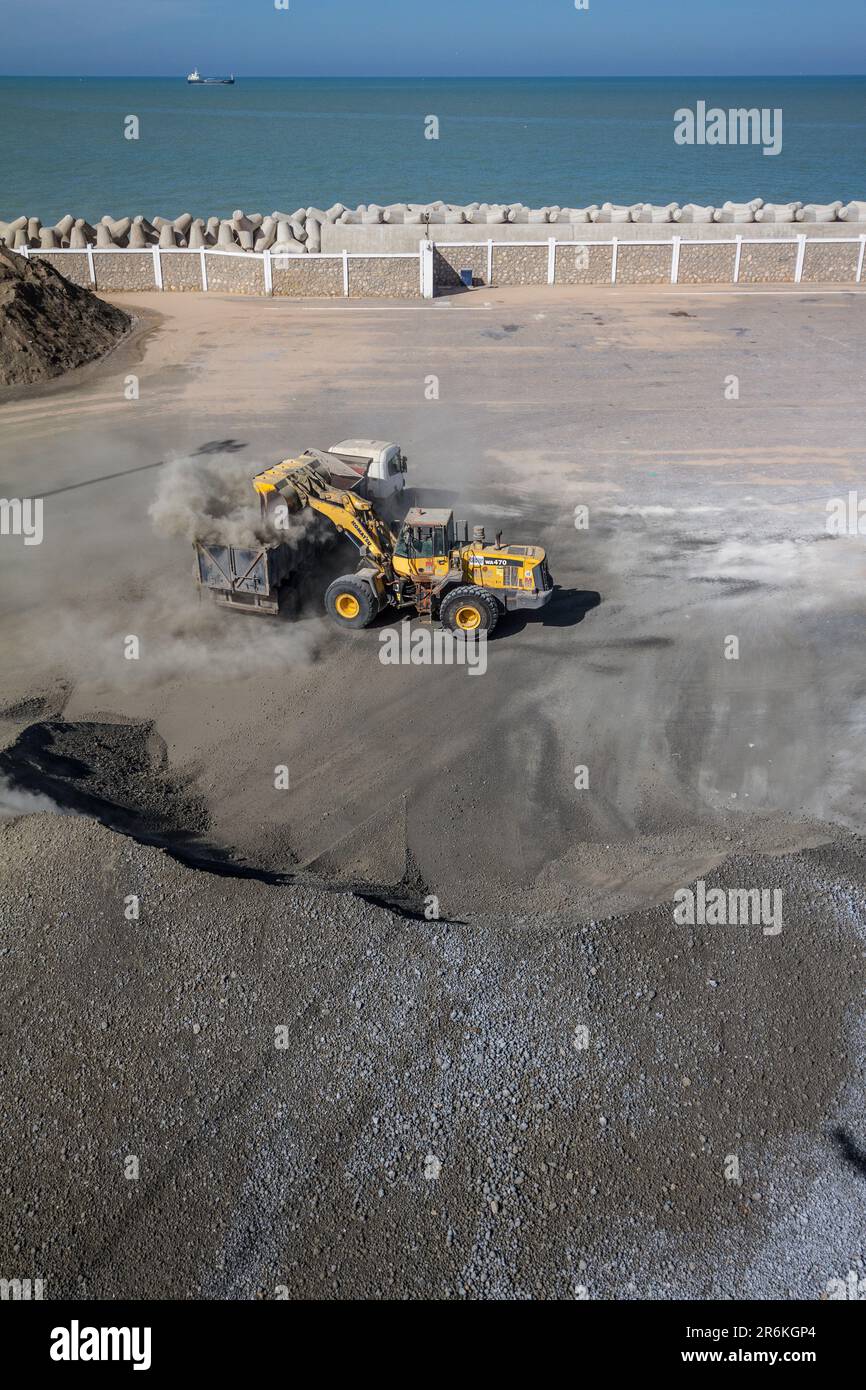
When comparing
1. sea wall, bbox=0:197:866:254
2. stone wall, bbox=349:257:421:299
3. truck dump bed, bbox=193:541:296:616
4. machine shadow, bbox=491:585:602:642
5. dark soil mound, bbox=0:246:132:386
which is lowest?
machine shadow, bbox=491:585:602:642

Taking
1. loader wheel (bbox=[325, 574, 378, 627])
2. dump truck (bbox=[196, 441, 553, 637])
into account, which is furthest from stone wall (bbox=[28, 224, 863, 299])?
loader wheel (bbox=[325, 574, 378, 627])

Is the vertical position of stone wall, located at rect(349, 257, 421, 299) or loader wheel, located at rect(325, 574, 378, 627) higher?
stone wall, located at rect(349, 257, 421, 299)

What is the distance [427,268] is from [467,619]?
28.0 m

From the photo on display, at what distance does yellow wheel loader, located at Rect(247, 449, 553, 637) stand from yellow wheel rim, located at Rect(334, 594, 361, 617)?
2cm

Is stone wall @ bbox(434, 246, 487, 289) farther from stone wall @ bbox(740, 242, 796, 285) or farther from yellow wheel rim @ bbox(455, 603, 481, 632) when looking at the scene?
yellow wheel rim @ bbox(455, 603, 481, 632)

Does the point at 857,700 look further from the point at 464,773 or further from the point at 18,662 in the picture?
the point at 18,662

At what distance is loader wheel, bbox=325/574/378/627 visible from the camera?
17198 millimetres

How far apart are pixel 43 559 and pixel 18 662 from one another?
417cm

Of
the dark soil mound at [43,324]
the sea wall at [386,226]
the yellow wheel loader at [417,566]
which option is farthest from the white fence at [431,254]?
the yellow wheel loader at [417,566]

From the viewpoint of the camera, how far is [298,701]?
1589 cm

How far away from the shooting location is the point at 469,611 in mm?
17125

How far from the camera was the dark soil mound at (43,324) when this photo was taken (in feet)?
103

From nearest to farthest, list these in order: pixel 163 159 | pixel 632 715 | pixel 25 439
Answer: pixel 632 715
pixel 25 439
pixel 163 159

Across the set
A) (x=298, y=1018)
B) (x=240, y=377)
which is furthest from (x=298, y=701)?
(x=240, y=377)
